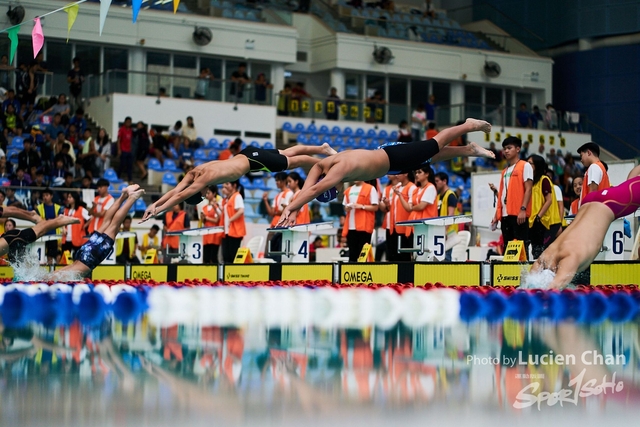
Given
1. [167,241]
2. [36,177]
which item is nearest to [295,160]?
[167,241]

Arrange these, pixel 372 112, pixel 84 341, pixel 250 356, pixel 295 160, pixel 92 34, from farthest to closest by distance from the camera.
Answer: pixel 372 112
pixel 92 34
pixel 295 160
pixel 84 341
pixel 250 356

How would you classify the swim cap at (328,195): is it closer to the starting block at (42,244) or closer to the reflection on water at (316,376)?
the reflection on water at (316,376)

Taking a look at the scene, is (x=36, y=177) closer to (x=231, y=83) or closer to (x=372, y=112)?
(x=231, y=83)

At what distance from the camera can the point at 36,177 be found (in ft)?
56.7

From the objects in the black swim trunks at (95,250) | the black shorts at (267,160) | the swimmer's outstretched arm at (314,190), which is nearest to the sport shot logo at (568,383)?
the swimmer's outstretched arm at (314,190)

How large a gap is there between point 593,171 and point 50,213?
1002 cm

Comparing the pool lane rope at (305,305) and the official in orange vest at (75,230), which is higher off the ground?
the official in orange vest at (75,230)

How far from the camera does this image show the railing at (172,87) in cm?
2175

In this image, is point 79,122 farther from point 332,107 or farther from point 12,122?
point 332,107

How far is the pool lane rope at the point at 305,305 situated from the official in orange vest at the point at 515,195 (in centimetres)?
196

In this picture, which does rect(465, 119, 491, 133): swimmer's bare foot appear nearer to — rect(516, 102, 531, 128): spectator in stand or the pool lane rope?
the pool lane rope

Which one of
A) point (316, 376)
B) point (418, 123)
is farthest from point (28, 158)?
point (316, 376)

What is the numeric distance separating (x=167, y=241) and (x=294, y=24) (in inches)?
544

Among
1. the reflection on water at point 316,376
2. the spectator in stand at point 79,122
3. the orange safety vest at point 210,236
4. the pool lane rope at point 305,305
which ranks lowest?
the reflection on water at point 316,376
